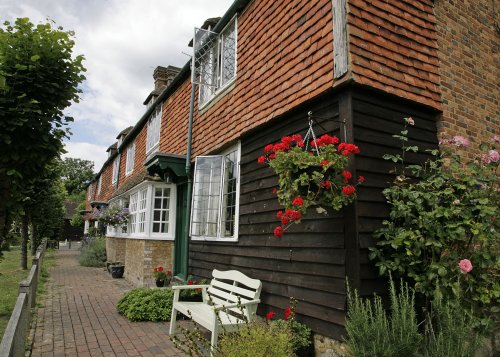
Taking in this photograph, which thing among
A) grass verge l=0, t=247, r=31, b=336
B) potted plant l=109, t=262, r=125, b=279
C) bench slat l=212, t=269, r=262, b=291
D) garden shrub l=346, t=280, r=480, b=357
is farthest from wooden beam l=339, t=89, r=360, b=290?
potted plant l=109, t=262, r=125, b=279

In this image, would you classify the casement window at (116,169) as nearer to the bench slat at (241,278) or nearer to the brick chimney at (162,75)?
the brick chimney at (162,75)

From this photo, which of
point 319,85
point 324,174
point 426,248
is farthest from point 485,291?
point 319,85

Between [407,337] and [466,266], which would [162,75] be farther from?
[407,337]

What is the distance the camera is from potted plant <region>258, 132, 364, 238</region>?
3.60 m

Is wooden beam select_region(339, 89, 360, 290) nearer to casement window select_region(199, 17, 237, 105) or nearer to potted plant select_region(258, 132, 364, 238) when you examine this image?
potted plant select_region(258, 132, 364, 238)

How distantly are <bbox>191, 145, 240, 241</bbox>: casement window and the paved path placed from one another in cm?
196

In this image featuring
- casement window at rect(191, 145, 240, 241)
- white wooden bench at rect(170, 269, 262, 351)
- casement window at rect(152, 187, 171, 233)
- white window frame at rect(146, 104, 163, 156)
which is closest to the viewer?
white wooden bench at rect(170, 269, 262, 351)

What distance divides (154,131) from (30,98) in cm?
751

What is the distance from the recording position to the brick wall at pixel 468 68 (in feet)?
16.5

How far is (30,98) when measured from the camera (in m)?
5.52

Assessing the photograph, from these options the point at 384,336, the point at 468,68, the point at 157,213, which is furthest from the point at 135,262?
the point at 468,68

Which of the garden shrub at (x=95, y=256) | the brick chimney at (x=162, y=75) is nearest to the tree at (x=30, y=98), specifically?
the brick chimney at (x=162, y=75)

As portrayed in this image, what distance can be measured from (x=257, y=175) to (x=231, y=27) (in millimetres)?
3741

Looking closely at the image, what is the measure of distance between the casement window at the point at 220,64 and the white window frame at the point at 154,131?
13.5 ft
